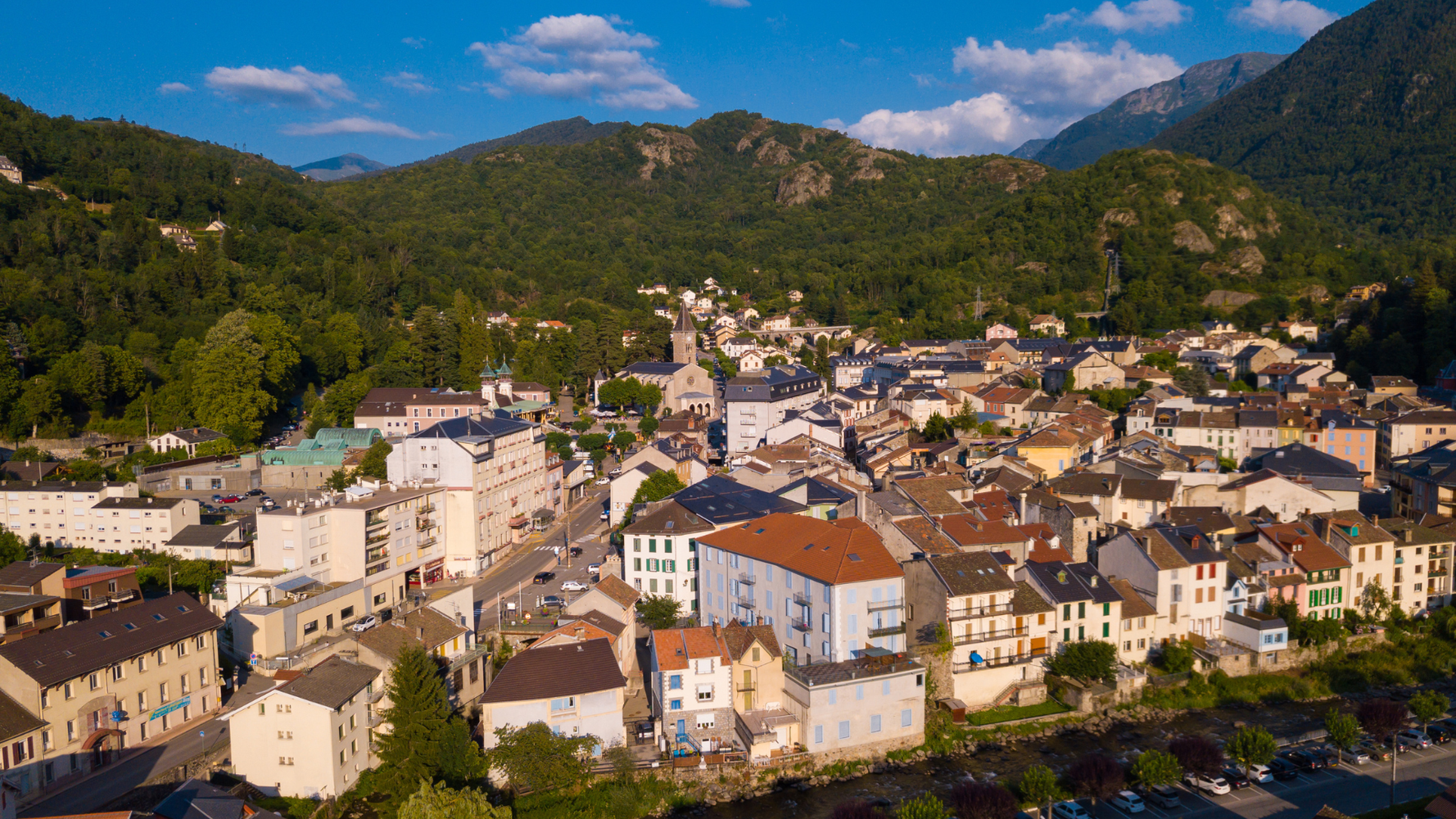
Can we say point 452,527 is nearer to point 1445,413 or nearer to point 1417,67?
point 1445,413

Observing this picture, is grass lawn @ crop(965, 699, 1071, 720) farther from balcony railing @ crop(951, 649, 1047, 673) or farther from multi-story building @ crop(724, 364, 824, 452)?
multi-story building @ crop(724, 364, 824, 452)

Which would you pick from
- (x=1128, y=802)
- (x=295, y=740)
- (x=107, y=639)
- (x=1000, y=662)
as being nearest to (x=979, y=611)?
(x=1000, y=662)

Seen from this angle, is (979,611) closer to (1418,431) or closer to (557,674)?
(557,674)

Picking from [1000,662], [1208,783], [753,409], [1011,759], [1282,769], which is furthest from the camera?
[753,409]

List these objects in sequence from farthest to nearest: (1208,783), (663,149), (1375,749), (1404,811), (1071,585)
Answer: (663,149)
(1071,585)
(1375,749)
(1208,783)
(1404,811)

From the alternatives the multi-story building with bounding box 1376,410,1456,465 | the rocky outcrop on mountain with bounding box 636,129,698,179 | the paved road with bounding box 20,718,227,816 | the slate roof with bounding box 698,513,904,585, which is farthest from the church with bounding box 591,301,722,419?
the rocky outcrop on mountain with bounding box 636,129,698,179

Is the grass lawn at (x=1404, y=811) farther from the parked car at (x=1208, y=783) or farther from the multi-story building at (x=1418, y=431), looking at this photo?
the multi-story building at (x=1418, y=431)

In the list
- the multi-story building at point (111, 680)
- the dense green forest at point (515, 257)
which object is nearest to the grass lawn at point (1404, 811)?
the multi-story building at point (111, 680)
